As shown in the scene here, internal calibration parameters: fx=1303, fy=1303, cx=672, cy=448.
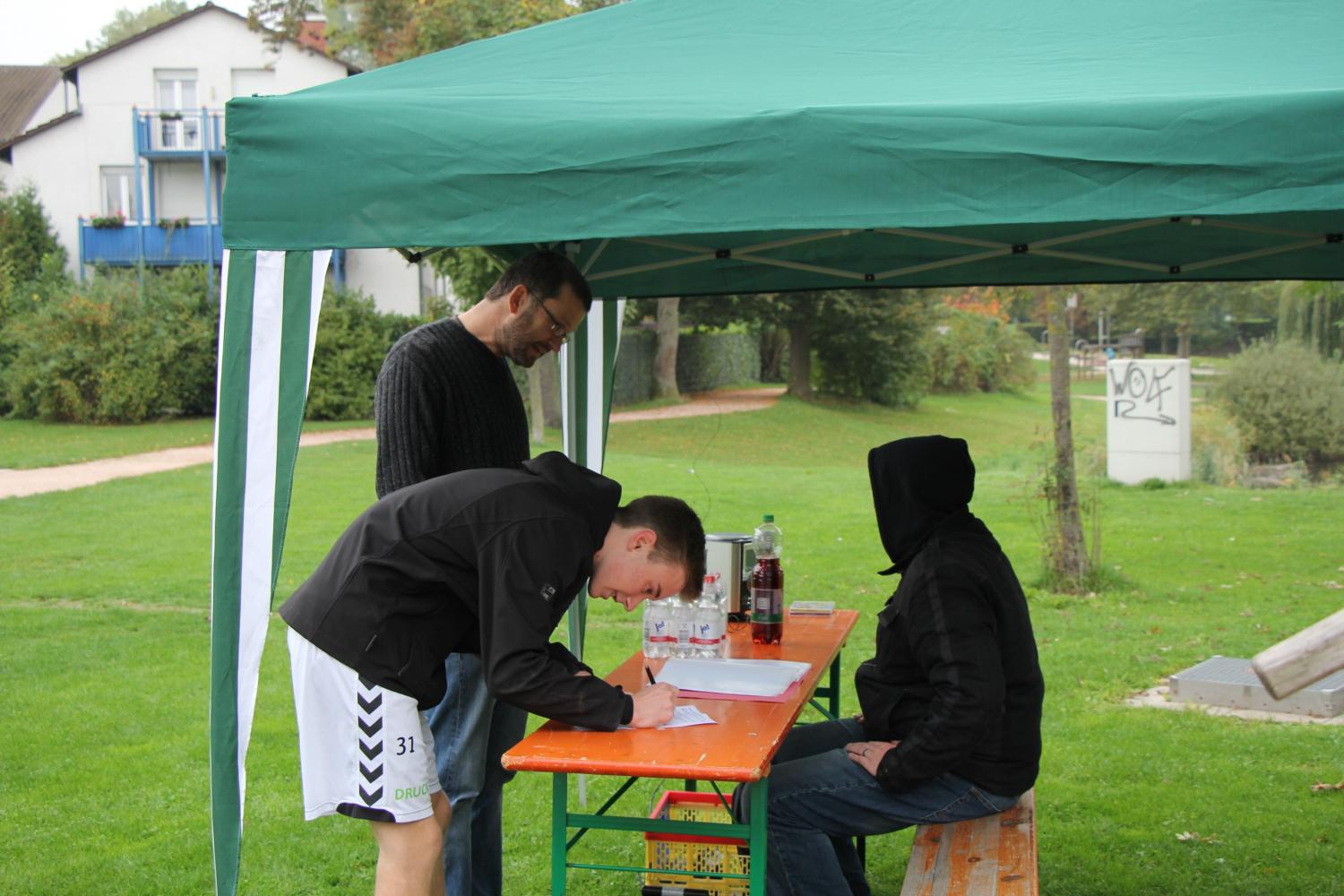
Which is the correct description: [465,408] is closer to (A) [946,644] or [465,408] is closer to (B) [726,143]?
(B) [726,143]

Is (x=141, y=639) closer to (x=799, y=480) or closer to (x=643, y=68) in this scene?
(x=643, y=68)

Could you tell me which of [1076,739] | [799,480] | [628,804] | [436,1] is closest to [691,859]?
[628,804]

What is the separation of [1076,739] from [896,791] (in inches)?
124

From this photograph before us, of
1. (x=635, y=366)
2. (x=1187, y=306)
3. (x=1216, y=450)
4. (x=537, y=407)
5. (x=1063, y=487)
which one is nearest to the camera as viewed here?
(x=1063, y=487)

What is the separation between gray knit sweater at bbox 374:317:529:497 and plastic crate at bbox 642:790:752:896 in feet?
3.81

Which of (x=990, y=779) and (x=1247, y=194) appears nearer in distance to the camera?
(x=1247, y=194)

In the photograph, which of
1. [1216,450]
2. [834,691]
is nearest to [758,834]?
[834,691]

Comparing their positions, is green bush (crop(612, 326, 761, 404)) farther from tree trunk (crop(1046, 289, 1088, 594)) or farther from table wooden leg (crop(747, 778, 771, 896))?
table wooden leg (crop(747, 778, 771, 896))

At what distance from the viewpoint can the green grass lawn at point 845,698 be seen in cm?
448

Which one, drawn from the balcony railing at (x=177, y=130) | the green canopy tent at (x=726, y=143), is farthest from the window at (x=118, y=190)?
the green canopy tent at (x=726, y=143)

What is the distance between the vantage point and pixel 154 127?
101 ft

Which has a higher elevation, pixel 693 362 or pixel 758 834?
pixel 693 362

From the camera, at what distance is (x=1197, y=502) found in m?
13.8

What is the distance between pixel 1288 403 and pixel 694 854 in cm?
1507
